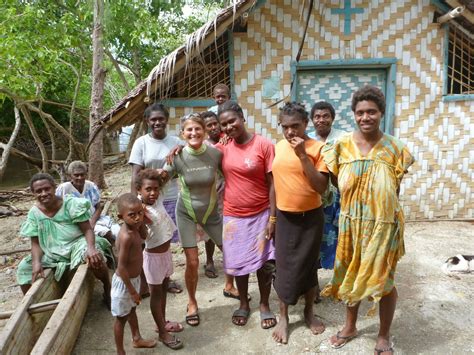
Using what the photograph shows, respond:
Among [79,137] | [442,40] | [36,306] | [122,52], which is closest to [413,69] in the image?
[442,40]

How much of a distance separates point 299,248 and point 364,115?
3.30 ft

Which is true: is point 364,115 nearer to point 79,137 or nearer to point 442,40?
point 442,40

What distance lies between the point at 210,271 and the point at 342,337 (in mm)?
1698

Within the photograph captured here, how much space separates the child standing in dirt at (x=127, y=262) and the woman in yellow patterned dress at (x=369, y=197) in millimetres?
1280

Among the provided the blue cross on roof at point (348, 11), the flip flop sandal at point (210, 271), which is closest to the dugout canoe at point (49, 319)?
the flip flop sandal at point (210, 271)

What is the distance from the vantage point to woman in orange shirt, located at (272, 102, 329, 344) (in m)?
2.52

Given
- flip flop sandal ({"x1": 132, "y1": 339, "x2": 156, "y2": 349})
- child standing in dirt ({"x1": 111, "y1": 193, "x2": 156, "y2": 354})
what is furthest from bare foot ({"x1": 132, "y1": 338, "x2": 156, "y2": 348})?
child standing in dirt ({"x1": 111, "y1": 193, "x2": 156, "y2": 354})

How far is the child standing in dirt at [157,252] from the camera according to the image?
2735mm

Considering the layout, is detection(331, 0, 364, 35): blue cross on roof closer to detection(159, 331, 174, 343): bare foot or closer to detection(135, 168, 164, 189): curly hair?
detection(135, 168, 164, 189): curly hair

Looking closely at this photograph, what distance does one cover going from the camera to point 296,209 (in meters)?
2.65

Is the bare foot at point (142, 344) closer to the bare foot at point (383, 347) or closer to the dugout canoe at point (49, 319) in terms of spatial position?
the dugout canoe at point (49, 319)

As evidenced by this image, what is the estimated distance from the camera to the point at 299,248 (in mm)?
2719

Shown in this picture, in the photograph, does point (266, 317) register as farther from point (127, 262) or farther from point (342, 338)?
point (127, 262)

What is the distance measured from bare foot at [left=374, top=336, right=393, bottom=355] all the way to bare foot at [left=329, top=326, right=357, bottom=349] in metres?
0.21
